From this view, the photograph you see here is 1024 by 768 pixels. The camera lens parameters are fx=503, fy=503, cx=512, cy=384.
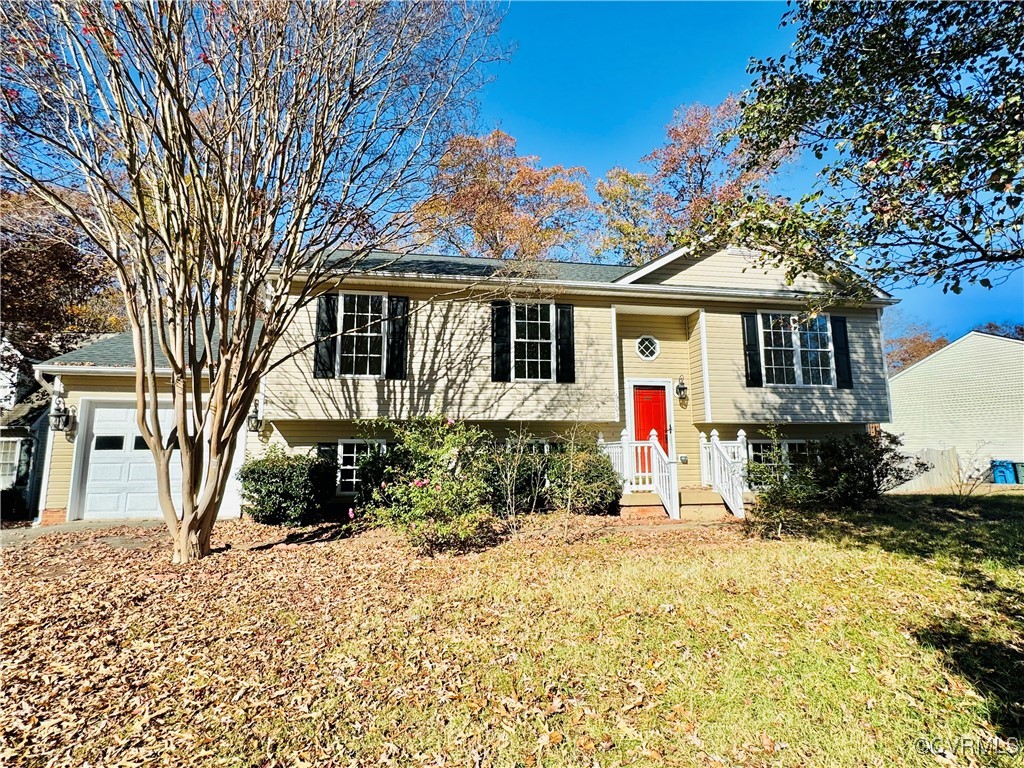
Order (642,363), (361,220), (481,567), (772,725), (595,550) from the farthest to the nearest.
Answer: (642,363), (361,220), (595,550), (481,567), (772,725)

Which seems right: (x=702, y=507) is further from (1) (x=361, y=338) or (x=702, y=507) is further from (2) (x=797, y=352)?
(1) (x=361, y=338)

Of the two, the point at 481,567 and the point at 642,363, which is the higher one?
the point at 642,363

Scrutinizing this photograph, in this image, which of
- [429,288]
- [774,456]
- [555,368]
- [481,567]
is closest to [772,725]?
[481,567]

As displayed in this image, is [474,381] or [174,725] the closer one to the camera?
[174,725]

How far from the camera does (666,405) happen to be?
12.1 m

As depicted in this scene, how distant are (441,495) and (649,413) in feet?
21.2

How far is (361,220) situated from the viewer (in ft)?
29.6

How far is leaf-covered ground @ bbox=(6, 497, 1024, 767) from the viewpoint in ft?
10.0

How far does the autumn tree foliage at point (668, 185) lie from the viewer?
20.1 meters

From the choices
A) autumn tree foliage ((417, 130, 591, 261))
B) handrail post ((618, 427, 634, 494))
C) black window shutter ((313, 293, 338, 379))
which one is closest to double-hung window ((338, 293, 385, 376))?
black window shutter ((313, 293, 338, 379))

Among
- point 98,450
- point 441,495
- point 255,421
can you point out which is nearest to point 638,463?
point 441,495

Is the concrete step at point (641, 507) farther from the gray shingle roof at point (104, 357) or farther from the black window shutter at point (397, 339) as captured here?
the gray shingle roof at point (104, 357)

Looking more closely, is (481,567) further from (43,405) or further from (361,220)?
(43,405)

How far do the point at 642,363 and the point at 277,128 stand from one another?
885cm
